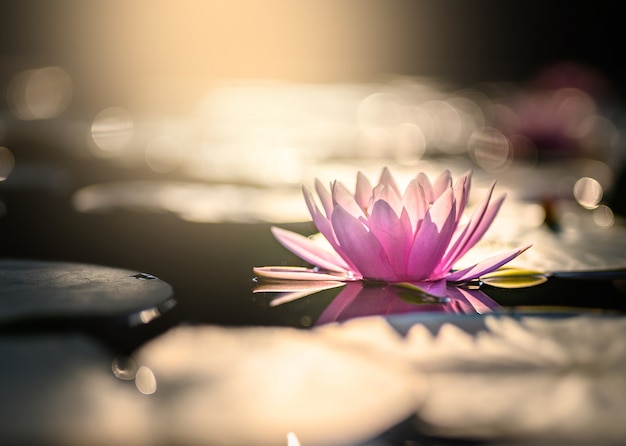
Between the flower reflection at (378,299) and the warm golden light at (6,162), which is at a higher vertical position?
the flower reflection at (378,299)

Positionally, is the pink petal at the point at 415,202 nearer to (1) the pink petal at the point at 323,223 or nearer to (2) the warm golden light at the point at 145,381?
(1) the pink petal at the point at 323,223

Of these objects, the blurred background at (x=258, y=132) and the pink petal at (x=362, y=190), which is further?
the blurred background at (x=258, y=132)

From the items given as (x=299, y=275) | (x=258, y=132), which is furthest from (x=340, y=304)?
(x=258, y=132)

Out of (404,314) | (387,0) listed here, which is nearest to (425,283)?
(404,314)

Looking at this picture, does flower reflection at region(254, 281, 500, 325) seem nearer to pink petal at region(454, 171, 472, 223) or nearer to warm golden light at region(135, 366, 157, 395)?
pink petal at region(454, 171, 472, 223)

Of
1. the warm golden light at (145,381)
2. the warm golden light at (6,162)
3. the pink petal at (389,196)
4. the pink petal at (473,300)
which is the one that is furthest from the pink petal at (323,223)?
the warm golden light at (6,162)

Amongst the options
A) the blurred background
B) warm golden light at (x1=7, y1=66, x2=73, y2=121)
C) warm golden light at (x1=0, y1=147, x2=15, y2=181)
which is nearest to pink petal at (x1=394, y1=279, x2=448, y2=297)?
the blurred background
